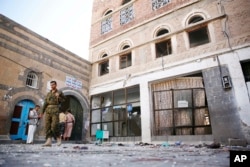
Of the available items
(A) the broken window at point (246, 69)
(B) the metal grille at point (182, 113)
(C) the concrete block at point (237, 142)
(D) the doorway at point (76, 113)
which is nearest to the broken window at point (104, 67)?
(D) the doorway at point (76, 113)

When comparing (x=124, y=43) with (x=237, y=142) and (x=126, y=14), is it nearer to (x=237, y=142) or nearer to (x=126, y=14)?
(x=126, y=14)

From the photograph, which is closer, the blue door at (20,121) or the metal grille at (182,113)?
the blue door at (20,121)

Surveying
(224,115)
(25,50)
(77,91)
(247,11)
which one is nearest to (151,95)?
(224,115)

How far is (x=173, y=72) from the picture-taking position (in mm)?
9148

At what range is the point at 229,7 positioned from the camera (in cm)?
840

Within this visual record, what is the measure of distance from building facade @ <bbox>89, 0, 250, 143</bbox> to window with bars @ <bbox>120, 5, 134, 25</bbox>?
0.12 feet

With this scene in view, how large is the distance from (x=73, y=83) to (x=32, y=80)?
2700 millimetres

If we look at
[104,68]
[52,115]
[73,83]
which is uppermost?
[104,68]

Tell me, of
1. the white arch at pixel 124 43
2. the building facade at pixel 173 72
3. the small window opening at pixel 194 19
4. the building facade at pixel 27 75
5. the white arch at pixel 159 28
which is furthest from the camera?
the white arch at pixel 124 43

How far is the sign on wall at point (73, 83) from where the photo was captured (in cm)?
1126

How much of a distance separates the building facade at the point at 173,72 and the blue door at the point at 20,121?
4497 mm

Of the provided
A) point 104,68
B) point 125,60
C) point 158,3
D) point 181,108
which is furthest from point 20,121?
point 158,3

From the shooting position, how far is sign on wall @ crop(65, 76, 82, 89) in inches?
443

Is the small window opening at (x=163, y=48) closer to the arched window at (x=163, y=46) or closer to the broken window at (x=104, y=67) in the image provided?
the arched window at (x=163, y=46)
